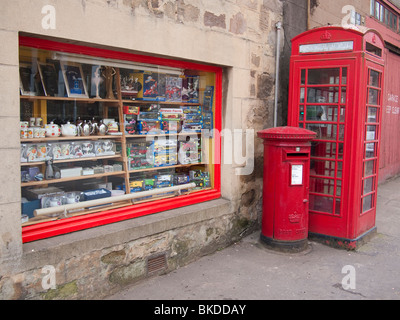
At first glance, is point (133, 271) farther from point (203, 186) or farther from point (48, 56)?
point (48, 56)

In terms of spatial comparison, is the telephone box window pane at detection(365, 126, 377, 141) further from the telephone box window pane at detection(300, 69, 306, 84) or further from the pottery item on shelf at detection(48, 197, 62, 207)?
the pottery item on shelf at detection(48, 197, 62, 207)

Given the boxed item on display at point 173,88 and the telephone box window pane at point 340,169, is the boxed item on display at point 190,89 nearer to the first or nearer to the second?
the boxed item on display at point 173,88

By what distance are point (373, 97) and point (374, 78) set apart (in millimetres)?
262

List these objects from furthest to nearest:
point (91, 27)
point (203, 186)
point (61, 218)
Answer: point (203, 186) < point (61, 218) < point (91, 27)

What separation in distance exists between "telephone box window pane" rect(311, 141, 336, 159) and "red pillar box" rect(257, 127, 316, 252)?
0.50 metres

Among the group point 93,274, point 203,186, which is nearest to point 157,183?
point 203,186

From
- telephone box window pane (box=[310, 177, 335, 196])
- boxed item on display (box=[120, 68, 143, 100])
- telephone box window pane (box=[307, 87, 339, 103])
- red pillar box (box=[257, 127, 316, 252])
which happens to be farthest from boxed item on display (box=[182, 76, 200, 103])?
telephone box window pane (box=[310, 177, 335, 196])

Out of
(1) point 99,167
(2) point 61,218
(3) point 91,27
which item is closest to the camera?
(3) point 91,27

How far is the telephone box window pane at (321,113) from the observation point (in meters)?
5.22

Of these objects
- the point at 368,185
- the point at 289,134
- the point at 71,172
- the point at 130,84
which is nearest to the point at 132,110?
the point at 130,84

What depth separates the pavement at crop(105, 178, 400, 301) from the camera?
3949 mm

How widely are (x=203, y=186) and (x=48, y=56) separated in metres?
2.66

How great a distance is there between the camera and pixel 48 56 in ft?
12.3

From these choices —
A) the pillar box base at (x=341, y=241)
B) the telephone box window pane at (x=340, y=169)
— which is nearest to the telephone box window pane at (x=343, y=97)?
the telephone box window pane at (x=340, y=169)
